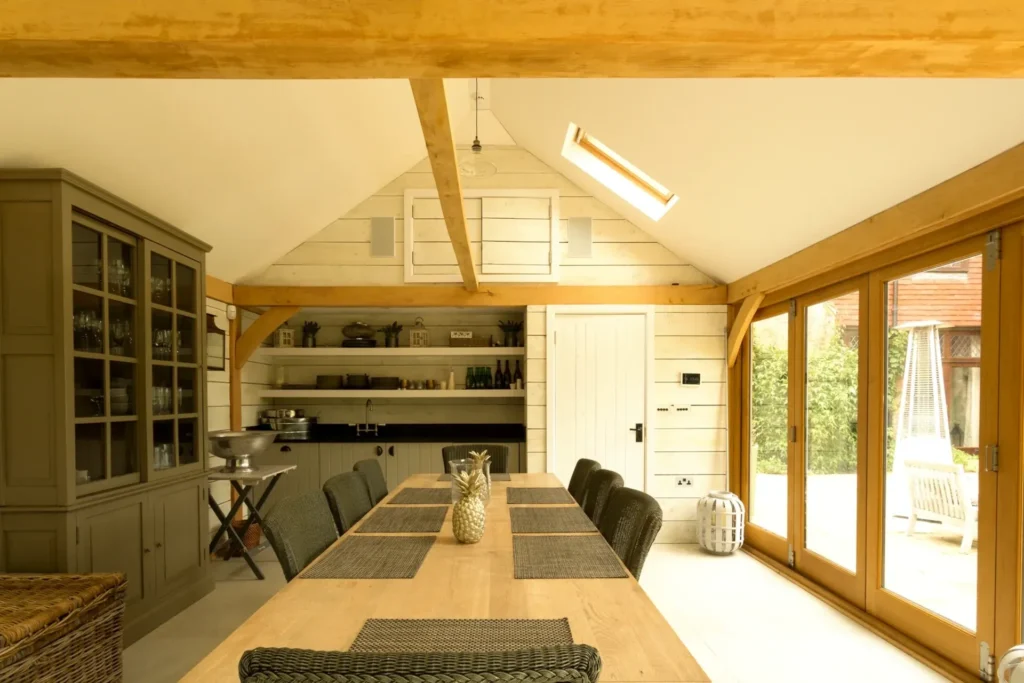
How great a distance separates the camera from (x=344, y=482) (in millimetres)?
3133

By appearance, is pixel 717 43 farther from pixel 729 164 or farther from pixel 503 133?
pixel 503 133

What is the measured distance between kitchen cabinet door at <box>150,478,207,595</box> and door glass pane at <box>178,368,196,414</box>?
47cm

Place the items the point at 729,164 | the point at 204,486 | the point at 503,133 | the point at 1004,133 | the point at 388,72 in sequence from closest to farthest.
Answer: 1. the point at 388,72
2. the point at 1004,133
3. the point at 729,164
4. the point at 204,486
5. the point at 503,133

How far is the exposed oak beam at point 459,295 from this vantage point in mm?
5734

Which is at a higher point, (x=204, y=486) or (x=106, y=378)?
(x=106, y=378)

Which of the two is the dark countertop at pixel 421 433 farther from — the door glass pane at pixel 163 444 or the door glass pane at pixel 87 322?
the door glass pane at pixel 87 322

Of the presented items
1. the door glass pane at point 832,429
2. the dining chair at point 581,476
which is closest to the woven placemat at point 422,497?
the dining chair at point 581,476

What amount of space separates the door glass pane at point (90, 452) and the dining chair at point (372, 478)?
1239 mm

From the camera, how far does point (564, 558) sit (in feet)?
7.10

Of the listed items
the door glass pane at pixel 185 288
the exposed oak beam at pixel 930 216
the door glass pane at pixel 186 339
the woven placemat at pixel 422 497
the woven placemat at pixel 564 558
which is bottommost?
the woven placemat at pixel 422 497

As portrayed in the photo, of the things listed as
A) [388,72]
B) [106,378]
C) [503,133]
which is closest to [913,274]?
[388,72]

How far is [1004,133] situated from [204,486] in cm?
463

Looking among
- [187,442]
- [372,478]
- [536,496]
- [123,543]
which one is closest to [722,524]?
[536,496]

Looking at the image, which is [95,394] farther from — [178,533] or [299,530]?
[299,530]
